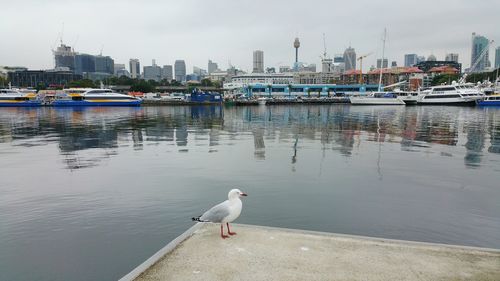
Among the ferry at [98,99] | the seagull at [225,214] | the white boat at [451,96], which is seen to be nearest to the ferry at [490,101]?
the white boat at [451,96]

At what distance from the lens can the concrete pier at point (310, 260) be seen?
450 centimetres

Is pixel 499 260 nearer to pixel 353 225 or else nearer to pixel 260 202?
pixel 353 225

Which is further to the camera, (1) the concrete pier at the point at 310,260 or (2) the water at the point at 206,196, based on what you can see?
(2) the water at the point at 206,196

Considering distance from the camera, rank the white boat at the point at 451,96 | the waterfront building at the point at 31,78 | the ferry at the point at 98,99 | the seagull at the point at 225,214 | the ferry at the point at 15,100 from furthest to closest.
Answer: the waterfront building at the point at 31,78 → the ferry at the point at 98,99 → the ferry at the point at 15,100 → the white boat at the point at 451,96 → the seagull at the point at 225,214

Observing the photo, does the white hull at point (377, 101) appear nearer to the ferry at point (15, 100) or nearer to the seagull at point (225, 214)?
the ferry at point (15, 100)

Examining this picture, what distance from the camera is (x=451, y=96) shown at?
8694cm

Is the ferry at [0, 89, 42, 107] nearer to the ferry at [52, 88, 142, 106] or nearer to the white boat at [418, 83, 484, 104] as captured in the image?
the ferry at [52, 88, 142, 106]

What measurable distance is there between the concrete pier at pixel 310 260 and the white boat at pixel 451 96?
92.3 m

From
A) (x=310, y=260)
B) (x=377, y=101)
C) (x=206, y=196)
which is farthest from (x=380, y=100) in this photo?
(x=310, y=260)

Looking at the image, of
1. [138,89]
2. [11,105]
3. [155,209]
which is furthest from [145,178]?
[138,89]

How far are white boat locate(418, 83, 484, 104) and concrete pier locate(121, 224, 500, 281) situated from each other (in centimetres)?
9231

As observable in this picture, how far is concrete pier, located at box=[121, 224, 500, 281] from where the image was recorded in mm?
4500

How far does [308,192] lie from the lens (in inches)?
413

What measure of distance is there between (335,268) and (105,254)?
4.46 metres
